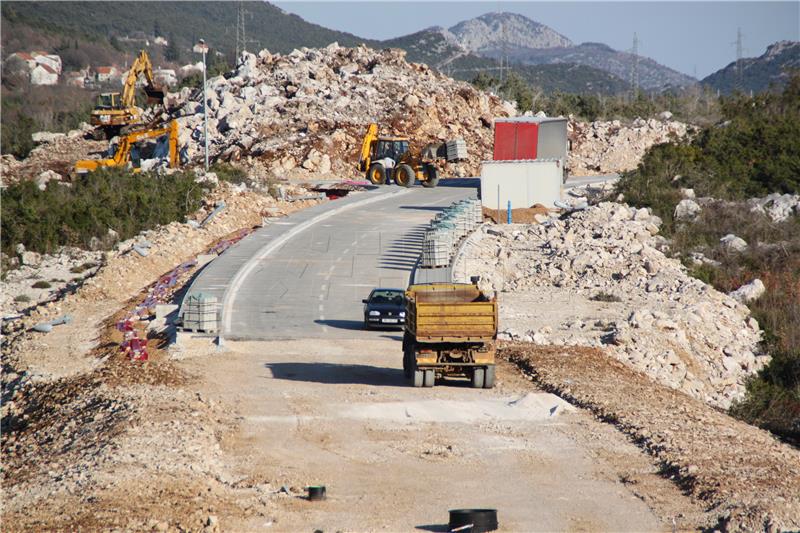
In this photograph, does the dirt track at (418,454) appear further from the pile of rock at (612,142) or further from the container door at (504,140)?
the pile of rock at (612,142)

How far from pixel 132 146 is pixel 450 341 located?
44.7 m

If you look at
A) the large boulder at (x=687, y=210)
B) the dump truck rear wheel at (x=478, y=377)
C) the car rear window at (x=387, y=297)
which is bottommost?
the dump truck rear wheel at (x=478, y=377)

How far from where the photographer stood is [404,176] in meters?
56.5

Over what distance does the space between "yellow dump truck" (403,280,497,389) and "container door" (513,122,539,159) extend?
37583 millimetres

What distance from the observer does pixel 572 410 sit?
21.5 m

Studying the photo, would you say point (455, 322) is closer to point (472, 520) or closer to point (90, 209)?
point (472, 520)

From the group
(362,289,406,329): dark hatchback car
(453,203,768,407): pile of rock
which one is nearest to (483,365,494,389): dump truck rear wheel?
(453,203,768,407): pile of rock

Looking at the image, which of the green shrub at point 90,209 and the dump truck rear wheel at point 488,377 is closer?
the dump truck rear wheel at point 488,377

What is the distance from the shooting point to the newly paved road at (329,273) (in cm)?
2980

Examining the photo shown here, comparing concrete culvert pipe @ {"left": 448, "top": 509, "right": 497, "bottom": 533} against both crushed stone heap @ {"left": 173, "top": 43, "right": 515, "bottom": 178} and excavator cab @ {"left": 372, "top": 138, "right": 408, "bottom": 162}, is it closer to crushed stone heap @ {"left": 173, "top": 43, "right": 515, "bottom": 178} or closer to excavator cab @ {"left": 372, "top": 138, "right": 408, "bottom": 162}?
excavator cab @ {"left": 372, "top": 138, "right": 408, "bottom": 162}

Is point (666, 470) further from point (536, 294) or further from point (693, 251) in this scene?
point (693, 251)

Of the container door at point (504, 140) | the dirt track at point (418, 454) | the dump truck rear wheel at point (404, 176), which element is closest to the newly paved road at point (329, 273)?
the dump truck rear wheel at point (404, 176)

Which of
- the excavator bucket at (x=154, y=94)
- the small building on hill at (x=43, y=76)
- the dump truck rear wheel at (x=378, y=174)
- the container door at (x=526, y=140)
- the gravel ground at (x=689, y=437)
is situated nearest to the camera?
the gravel ground at (x=689, y=437)

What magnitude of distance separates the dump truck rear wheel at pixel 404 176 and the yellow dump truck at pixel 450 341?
1293 inches
